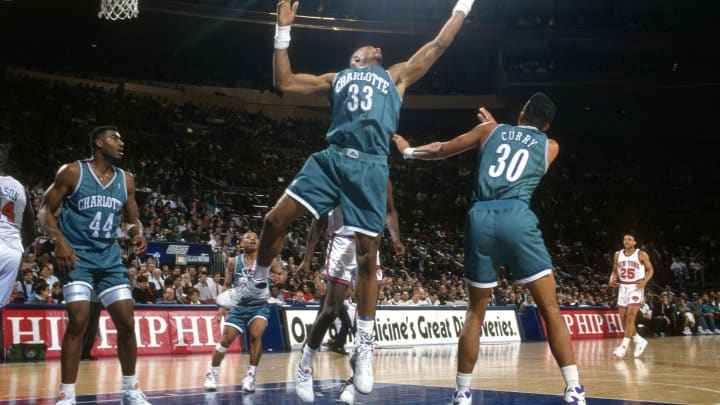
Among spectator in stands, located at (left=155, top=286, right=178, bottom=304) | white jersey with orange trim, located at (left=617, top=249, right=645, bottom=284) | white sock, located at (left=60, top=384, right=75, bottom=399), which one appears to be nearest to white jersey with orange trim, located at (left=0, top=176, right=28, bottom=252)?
white sock, located at (left=60, top=384, right=75, bottom=399)

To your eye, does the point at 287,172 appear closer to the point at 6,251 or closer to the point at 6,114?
the point at 6,114

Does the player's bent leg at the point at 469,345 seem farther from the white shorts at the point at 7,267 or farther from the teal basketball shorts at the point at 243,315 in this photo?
the white shorts at the point at 7,267

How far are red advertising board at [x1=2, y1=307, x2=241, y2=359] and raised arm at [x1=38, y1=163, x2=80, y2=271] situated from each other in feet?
23.3

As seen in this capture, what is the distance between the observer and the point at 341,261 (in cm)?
756

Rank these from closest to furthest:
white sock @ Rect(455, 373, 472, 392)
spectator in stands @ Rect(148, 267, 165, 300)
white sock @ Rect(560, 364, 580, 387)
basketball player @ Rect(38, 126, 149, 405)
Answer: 1. white sock @ Rect(560, 364, 580, 387)
2. white sock @ Rect(455, 373, 472, 392)
3. basketball player @ Rect(38, 126, 149, 405)
4. spectator in stands @ Rect(148, 267, 165, 300)

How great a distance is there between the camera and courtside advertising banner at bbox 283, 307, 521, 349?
15.7 meters

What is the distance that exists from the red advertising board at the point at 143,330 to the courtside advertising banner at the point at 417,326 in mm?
1280

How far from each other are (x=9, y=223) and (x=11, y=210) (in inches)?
4.6

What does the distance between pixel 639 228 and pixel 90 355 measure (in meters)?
24.7

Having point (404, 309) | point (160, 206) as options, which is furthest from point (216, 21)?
point (404, 309)

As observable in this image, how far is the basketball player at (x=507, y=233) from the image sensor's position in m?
5.77

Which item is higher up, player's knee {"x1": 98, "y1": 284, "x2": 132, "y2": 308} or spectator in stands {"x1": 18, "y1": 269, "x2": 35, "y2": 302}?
spectator in stands {"x1": 18, "y1": 269, "x2": 35, "y2": 302}

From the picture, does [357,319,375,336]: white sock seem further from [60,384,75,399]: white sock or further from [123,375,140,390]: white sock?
[60,384,75,399]: white sock

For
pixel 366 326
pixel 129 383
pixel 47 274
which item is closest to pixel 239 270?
pixel 129 383
